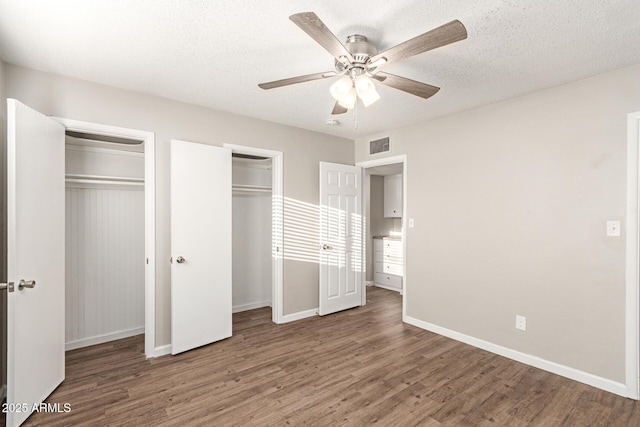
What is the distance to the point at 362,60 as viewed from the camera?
6.47 feet

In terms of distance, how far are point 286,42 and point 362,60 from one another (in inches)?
21.5

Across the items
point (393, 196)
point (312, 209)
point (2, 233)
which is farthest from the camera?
point (393, 196)

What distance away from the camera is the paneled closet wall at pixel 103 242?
320cm

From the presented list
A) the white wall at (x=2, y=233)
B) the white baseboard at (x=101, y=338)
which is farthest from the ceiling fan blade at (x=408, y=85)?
the white baseboard at (x=101, y=338)

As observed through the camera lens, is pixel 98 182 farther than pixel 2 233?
Yes

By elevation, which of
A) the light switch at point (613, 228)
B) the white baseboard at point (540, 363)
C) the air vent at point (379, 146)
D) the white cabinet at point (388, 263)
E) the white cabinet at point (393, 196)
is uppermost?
the air vent at point (379, 146)

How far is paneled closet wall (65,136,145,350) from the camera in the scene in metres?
3.20

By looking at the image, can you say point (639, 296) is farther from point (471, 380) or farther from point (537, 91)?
point (537, 91)

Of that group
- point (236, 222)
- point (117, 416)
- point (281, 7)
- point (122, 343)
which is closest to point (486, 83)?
point (281, 7)

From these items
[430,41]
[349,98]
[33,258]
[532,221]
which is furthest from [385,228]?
[33,258]

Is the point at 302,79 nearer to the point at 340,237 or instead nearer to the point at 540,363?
the point at 340,237

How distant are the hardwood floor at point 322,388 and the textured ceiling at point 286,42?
2.55 m

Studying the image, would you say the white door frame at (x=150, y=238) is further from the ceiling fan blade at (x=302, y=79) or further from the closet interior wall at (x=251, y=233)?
the ceiling fan blade at (x=302, y=79)

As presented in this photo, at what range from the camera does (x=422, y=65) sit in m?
2.40
